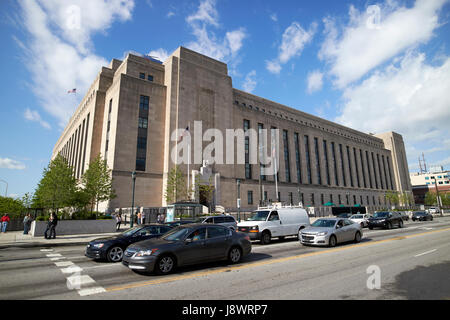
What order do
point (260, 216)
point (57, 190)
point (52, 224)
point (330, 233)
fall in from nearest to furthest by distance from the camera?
1. point (330, 233)
2. point (260, 216)
3. point (52, 224)
4. point (57, 190)

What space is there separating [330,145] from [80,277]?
71.5m

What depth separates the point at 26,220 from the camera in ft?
75.2

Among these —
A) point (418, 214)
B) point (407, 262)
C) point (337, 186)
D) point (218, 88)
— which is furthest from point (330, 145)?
point (407, 262)

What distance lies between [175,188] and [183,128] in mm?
10582

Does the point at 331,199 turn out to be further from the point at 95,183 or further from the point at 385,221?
the point at 95,183

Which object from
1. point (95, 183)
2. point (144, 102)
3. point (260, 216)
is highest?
point (144, 102)

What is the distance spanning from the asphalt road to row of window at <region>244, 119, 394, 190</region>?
39.1m

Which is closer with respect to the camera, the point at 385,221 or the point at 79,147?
the point at 385,221

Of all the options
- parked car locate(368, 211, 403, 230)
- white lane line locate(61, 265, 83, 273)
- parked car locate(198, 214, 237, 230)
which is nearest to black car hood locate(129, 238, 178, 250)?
white lane line locate(61, 265, 83, 273)

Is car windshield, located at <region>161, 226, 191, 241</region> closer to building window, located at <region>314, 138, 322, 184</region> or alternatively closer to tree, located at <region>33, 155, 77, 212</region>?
tree, located at <region>33, 155, 77, 212</region>

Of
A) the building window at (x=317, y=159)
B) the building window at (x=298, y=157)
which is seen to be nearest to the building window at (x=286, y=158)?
the building window at (x=298, y=157)

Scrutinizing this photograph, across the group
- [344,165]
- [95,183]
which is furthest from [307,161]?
[95,183]

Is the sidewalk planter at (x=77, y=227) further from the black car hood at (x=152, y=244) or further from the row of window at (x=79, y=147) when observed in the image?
the row of window at (x=79, y=147)

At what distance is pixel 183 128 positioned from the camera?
1572 inches
